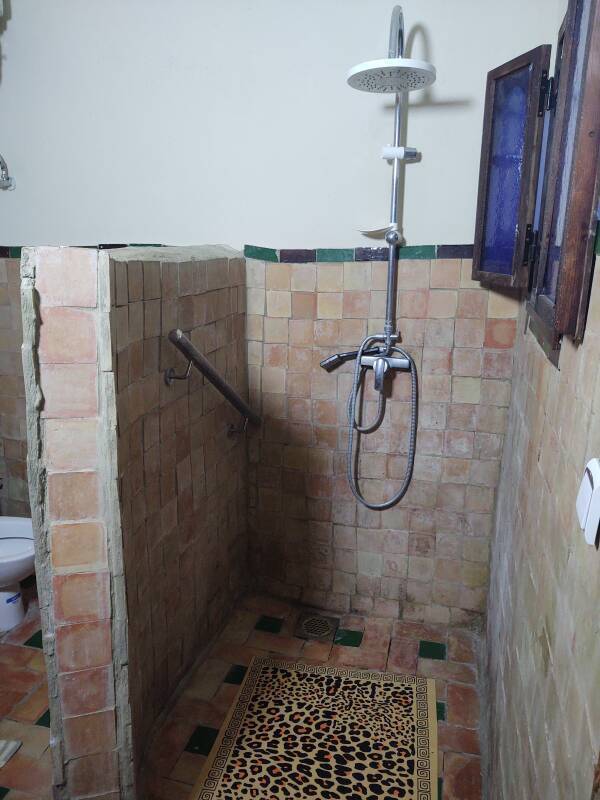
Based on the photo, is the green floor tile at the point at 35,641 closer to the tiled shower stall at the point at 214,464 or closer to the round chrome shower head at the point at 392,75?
the tiled shower stall at the point at 214,464

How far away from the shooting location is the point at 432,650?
203 cm

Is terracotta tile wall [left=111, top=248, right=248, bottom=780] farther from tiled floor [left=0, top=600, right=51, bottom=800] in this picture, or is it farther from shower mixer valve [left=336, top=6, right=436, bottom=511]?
shower mixer valve [left=336, top=6, right=436, bottom=511]

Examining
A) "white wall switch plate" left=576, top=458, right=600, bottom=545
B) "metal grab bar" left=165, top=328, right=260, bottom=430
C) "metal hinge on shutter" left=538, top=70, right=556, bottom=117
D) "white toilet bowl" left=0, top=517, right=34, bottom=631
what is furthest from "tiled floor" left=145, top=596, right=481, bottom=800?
"metal hinge on shutter" left=538, top=70, right=556, bottom=117

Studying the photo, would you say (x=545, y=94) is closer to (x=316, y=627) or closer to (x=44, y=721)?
(x=316, y=627)

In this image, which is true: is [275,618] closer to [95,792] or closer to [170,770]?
[170,770]

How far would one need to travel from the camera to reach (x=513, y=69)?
1.51 m

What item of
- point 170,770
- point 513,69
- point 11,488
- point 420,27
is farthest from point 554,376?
point 11,488

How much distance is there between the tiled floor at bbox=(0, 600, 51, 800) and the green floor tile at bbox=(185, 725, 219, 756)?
346 mm

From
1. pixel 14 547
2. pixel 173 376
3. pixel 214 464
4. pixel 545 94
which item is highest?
pixel 545 94

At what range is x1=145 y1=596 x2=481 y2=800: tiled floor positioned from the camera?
1556 mm

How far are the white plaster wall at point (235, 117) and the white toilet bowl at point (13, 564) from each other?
3.37 feet

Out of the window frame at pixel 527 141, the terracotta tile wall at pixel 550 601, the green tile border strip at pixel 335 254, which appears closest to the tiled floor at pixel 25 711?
the terracotta tile wall at pixel 550 601

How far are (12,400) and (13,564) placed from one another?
652 millimetres

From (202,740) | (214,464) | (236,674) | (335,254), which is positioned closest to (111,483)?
(214,464)
